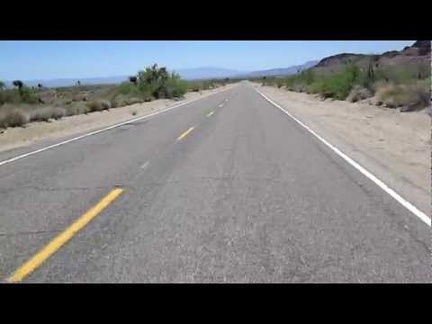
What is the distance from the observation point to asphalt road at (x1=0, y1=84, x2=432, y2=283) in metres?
5.49

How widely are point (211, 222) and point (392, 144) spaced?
33.4 feet

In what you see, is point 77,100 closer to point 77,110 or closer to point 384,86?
point 77,110

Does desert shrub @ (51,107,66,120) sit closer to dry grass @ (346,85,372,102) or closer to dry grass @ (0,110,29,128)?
dry grass @ (0,110,29,128)

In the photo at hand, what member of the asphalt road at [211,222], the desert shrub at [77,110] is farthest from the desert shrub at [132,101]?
the asphalt road at [211,222]

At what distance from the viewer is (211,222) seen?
7.44 meters

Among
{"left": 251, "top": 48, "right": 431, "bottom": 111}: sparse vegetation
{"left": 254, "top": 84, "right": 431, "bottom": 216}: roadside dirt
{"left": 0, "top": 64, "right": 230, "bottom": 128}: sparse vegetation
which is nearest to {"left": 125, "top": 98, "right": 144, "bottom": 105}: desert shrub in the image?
{"left": 0, "top": 64, "right": 230, "bottom": 128}: sparse vegetation

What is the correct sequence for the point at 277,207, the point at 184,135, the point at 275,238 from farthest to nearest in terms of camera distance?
the point at 184,135 < the point at 277,207 < the point at 275,238

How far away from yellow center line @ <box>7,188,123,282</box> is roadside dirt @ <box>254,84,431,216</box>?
4428 millimetres

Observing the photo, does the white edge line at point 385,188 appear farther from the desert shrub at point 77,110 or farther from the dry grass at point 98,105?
the dry grass at point 98,105

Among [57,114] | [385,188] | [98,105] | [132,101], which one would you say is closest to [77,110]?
[98,105]
